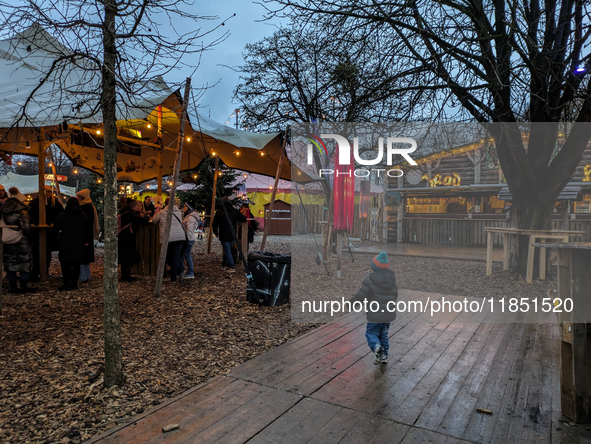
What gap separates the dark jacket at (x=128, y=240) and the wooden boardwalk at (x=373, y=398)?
4.59 metres

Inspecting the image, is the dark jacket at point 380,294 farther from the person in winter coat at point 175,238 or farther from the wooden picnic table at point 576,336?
the person in winter coat at point 175,238

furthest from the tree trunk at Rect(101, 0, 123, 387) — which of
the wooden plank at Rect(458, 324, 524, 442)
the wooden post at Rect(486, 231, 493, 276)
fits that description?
the wooden post at Rect(486, 231, 493, 276)

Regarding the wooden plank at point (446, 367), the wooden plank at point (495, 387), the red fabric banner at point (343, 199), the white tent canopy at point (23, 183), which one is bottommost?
the wooden plank at point (446, 367)

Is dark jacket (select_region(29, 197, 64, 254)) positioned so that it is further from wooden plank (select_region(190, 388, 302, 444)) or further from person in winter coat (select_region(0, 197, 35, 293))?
wooden plank (select_region(190, 388, 302, 444))

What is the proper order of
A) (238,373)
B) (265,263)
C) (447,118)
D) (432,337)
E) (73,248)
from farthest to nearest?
(447,118) → (73,248) → (265,263) → (432,337) → (238,373)

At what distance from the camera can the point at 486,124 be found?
777 centimetres

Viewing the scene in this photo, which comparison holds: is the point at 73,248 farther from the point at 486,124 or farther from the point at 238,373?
the point at 486,124

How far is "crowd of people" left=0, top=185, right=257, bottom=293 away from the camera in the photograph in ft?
19.1

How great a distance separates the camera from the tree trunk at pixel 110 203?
282cm

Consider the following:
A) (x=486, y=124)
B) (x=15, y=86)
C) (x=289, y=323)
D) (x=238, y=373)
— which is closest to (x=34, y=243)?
(x=15, y=86)

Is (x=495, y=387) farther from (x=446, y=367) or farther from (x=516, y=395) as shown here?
(x=446, y=367)

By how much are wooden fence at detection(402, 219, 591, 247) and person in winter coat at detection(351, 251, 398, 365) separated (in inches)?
204

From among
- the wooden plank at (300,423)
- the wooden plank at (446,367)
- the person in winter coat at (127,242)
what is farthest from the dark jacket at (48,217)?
the wooden plank at (446,367)

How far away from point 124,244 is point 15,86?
133 inches
